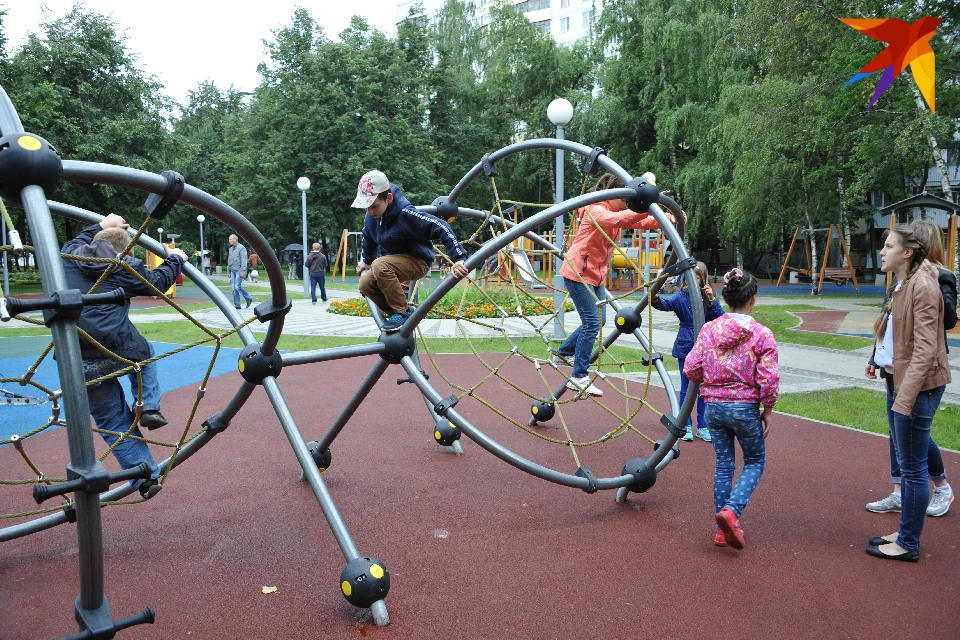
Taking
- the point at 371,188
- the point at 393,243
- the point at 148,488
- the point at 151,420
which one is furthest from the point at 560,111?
the point at 148,488

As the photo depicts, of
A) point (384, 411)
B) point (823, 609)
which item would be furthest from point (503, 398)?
point (823, 609)

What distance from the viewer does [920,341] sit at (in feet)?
10.2

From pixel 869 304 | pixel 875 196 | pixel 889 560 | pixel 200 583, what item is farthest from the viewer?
pixel 875 196

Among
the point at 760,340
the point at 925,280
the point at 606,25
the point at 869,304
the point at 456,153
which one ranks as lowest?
the point at 869,304

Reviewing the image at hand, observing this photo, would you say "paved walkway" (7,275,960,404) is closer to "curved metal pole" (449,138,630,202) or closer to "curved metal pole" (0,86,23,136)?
"curved metal pole" (449,138,630,202)

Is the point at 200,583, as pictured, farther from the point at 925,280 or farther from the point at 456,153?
the point at 456,153

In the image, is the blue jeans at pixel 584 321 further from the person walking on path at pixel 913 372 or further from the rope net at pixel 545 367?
the person walking on path at pixel 913 372

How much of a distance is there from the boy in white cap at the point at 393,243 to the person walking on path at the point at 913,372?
6.97 feet

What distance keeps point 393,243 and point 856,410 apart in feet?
14.5

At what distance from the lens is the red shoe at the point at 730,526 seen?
311 centimetres

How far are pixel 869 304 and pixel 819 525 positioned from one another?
52.4ft

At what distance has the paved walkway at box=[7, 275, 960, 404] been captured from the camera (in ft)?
24.4

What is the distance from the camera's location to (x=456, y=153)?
37375 mm

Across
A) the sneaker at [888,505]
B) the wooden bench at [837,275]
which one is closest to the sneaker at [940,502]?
the sneaker at [888,505]
